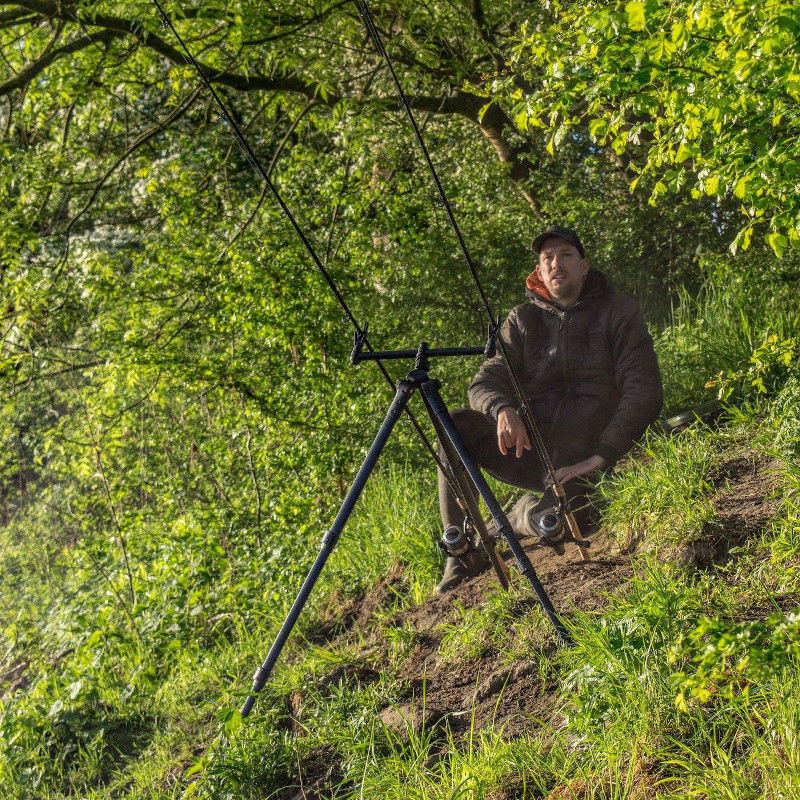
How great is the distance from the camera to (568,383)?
5.22 meters

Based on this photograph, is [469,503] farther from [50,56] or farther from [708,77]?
[50,56]

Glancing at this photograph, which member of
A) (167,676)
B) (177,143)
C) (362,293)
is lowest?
(167,676)

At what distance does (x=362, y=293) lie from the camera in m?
7.68

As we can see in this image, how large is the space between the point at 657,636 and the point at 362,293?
490 cm

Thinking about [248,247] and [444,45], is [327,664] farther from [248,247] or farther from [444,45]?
[444,45]

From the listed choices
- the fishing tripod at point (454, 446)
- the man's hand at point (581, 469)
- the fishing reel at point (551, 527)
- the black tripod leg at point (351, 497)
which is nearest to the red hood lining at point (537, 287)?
the man's hand at point (581, 469)

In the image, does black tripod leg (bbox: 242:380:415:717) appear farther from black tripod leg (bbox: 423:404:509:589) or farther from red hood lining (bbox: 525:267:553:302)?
red hood lining (bbox: 525:267:553:302)

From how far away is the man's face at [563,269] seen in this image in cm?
504

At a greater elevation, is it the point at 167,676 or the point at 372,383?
the point at 372,383

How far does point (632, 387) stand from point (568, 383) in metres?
0.38

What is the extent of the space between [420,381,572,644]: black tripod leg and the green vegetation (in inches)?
4.7

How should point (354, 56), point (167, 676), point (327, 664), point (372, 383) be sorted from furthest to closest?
point (354, 56) < point (372, 383) < point (167, 676) < point (327, 664)

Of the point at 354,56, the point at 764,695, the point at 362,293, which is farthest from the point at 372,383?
the point at 764,695

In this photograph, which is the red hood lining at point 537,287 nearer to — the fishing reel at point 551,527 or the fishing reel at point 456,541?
the fishing reel at point 551,527
